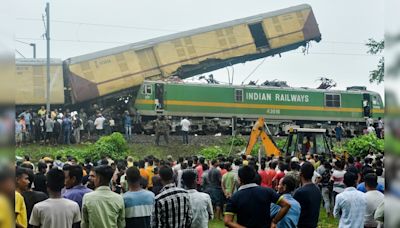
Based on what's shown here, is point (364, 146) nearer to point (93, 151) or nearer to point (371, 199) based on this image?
point (93, 151)

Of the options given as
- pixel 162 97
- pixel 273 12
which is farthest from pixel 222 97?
pixel 273 12

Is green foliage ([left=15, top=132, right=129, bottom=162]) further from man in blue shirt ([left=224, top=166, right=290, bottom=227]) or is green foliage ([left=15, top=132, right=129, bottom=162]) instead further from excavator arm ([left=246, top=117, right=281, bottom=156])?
man in blue shirt ([left=224, top=166, right=290, bottom=227])

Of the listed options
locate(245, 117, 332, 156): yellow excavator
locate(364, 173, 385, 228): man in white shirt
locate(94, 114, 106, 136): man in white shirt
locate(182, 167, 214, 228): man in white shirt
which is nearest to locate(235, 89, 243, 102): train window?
locate(94, 114, 106, 136): man in white shirt

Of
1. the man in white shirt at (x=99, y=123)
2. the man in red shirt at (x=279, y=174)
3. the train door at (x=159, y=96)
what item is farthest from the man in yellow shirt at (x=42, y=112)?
the man in red shirt at (x=279, y=174)

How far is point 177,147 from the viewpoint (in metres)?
22.3

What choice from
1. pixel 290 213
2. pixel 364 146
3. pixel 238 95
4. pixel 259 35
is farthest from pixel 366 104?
pixel 290 213

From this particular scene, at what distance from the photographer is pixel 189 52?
26.6 meters

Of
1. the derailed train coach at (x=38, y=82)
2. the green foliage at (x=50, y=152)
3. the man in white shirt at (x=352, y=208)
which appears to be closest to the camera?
the man in white shirt at (x=352, y=208)

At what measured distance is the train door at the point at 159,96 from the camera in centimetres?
2612

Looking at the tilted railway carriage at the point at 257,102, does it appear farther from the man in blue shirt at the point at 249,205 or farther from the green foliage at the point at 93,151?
the man in blue shirt at the point at 249,205

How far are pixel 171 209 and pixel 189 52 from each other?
72.6 ft

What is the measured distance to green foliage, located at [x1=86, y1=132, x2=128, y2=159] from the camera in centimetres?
1820

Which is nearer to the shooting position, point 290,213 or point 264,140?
point 290,213

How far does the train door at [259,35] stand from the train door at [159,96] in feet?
17.3
